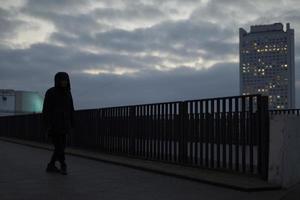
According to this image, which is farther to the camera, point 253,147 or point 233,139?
point 233,139

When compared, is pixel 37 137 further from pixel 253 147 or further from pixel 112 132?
pixel 253 147

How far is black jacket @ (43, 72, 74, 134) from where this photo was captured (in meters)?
11.0

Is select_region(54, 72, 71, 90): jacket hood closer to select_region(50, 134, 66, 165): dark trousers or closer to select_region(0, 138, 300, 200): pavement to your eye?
select_region(50, 134, 66, 165): dark trousers

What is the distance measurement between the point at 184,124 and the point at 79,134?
30.2ft

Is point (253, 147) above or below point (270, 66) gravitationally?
below

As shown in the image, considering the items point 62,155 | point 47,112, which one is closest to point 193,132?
point 62,155

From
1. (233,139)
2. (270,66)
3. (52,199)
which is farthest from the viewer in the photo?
(270,66)

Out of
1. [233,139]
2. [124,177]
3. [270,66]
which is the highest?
[270,66]

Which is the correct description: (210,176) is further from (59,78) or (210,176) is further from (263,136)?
(59,78)

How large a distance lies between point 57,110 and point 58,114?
0.27ft

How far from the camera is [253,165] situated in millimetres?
10234

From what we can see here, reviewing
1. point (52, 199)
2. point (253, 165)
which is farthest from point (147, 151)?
point (52, 199)

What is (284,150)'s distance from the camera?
923 centimetres

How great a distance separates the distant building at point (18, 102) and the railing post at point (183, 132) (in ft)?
196
